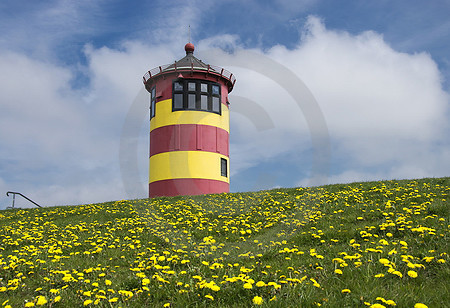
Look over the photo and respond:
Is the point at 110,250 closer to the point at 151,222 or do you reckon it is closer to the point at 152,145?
the point at 151,222

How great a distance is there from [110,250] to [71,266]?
149 centimetres

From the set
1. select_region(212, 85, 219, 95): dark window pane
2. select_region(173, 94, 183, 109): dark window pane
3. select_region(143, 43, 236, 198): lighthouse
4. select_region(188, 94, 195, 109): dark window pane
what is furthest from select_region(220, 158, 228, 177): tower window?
select_region(212, 85, 219, 95): dark window pane

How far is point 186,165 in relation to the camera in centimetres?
2709

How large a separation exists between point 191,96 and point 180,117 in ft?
6.76

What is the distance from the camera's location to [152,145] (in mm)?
29547

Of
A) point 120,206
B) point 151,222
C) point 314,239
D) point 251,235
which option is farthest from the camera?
point 120,206

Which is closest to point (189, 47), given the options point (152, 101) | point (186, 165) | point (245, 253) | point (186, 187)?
point (152, 101)

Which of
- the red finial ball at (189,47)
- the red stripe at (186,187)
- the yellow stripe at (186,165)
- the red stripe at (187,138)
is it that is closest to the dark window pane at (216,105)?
the red stripe at (187,138)

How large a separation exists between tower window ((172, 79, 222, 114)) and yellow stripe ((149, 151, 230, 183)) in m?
3.85

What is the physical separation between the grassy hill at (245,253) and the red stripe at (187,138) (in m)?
10.6

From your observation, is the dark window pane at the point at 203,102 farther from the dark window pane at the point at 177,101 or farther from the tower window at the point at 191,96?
the dark window pane at the point at 177,101

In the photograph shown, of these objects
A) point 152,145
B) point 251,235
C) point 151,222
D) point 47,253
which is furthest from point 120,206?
point 152,145

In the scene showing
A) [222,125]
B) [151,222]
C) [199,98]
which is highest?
[199,98]

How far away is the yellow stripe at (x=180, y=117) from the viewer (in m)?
28.1
